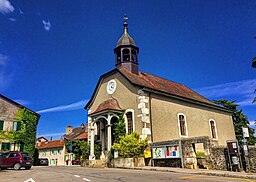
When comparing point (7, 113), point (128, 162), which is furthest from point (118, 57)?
point (7, 113)

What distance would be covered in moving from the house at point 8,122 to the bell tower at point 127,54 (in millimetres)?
14062

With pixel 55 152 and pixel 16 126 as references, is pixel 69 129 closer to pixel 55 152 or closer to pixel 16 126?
pixel 55 152

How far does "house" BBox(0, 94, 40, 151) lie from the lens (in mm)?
26484

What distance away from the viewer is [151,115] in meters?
20.6

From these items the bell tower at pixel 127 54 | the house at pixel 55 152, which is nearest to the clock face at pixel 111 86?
the bell tower at pixel 127 54

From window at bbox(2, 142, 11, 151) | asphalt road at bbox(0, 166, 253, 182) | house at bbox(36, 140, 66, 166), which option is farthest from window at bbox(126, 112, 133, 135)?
house at bbox(36, 140, 66, 166)

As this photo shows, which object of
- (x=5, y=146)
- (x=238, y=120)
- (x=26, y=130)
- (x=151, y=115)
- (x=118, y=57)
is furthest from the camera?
(x=238, y=120)

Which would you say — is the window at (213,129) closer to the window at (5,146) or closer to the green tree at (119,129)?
the green tree at (119,129)

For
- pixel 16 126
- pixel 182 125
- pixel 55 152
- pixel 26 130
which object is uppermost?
pixel 16 126

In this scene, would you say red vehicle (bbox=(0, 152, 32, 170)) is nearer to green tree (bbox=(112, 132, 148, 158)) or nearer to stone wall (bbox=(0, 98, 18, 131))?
green tree (bbox=(112, 132, 148, 158))

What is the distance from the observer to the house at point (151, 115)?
16688 millimetres

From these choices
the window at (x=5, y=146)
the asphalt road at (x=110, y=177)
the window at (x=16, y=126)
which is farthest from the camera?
the window at (x=16, y=126)

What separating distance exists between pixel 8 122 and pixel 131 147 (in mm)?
17141

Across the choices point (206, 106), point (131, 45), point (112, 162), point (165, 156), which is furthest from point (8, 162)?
point (206, 106)
